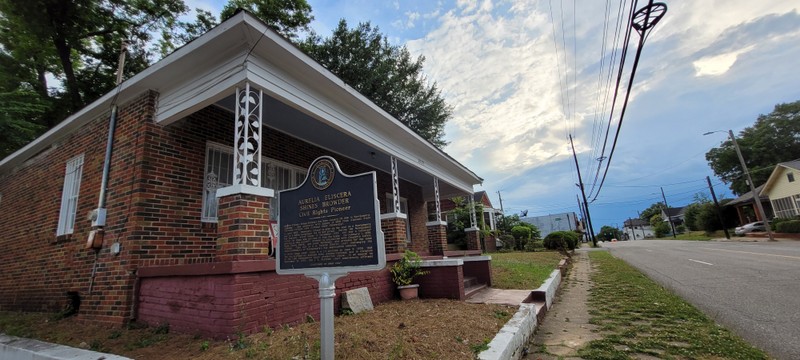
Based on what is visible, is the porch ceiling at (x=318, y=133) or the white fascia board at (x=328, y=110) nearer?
the white fascia board at (x=328, y=110)

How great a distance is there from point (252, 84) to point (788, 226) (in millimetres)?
35036

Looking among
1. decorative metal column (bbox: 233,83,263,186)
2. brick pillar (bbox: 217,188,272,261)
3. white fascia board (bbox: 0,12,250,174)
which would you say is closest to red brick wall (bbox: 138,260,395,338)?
brick pillar (bbox: 217,188,272,261)

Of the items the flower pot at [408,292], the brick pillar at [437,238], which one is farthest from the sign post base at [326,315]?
the brick pillar at [437,238]

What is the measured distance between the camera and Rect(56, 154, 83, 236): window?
22.0 ft

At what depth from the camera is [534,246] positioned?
22.9m

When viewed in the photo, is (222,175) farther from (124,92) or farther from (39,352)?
(39,352)

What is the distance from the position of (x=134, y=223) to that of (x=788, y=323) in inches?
350

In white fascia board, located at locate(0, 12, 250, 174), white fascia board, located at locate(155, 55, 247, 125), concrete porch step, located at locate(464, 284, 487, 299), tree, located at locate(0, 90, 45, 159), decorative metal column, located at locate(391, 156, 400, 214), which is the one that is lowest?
concrete porch step, located at locate(464, 284, 487, 299)

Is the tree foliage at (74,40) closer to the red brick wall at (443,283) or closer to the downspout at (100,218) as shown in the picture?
the downspout at (100,218)

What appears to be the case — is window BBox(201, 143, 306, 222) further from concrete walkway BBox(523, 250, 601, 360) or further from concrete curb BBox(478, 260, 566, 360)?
concrete walkway BBox(523, 250, 601, 360)

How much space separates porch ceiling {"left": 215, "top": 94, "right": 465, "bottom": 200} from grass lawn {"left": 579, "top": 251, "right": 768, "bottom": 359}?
18.8 ft

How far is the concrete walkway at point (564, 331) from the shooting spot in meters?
4.01

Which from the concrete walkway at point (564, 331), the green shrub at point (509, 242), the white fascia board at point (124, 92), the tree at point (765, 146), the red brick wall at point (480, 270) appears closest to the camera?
the concrete walkway at point (564, 331)

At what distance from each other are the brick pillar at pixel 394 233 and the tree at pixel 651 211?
98928mm
